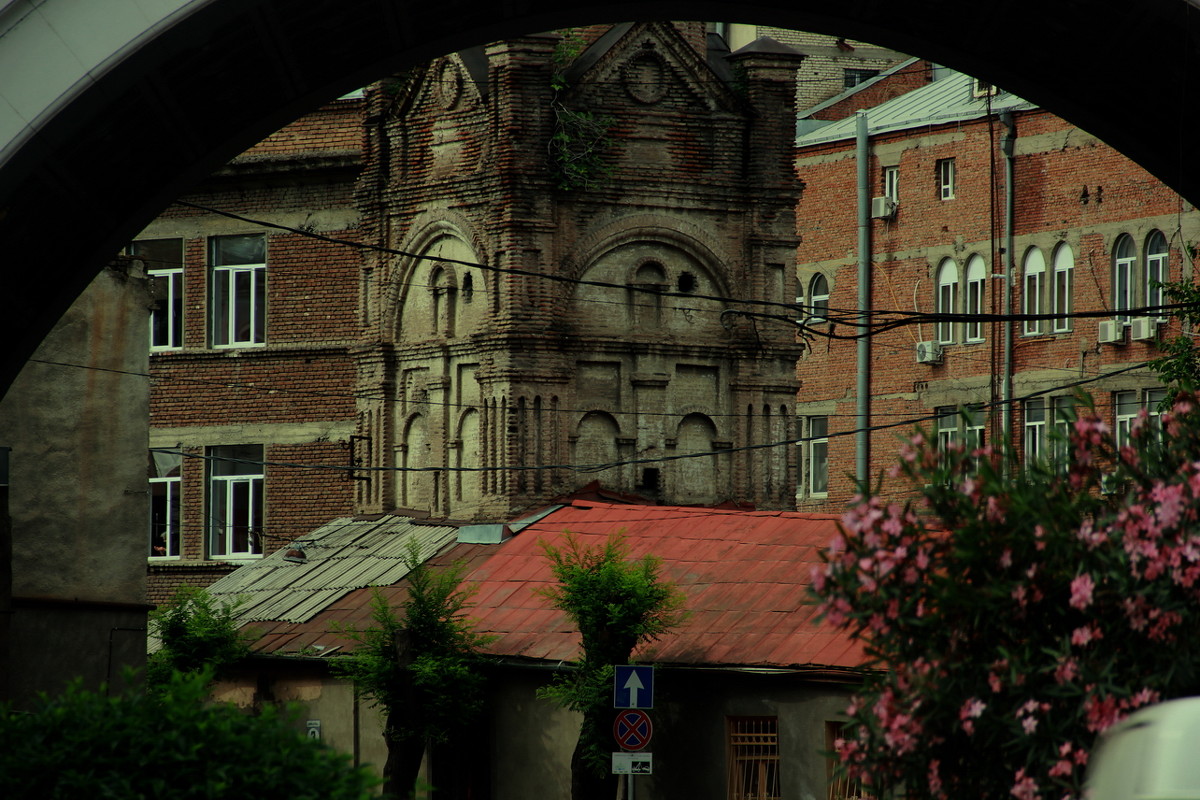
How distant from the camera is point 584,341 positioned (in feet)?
139

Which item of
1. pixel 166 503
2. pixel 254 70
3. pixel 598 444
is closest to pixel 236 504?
pixel 166 503

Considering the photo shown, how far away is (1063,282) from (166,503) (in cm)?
2207

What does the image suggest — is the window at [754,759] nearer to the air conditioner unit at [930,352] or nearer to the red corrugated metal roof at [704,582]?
the red corrugated metal roof at [704,582]

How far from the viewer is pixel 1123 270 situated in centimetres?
5462

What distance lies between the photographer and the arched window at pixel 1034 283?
5641 centimetres

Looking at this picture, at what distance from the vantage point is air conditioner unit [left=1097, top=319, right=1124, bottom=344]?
53.9 metres

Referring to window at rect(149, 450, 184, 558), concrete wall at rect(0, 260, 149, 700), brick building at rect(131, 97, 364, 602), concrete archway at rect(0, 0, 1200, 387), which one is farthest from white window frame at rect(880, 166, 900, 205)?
concrete archway at rect(0, 0, 1200, 387)

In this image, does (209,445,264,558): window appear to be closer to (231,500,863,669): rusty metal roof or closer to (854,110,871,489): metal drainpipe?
(231,500,863,669): rusty metal roof

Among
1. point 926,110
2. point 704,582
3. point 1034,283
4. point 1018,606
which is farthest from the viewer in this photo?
point 926,110

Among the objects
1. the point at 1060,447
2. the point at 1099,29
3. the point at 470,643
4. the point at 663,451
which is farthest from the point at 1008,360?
the point at 1060,447

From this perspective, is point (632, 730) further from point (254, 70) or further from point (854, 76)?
point (854, 76)

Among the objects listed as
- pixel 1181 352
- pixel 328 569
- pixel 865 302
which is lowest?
pixel 328 569

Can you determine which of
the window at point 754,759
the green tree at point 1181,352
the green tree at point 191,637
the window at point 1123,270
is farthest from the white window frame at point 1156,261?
the green tree at point 1181,352

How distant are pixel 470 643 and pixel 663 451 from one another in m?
8.86
